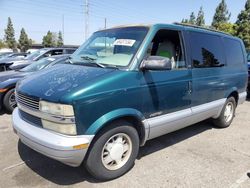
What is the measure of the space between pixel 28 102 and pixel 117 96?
45.1 inches

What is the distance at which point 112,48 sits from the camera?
3.65 metres

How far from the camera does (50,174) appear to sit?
331 cm

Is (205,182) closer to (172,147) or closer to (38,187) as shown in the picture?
(172,147)

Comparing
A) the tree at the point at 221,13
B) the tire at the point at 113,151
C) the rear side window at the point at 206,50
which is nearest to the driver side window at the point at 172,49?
the rear side window at the point at 206,50

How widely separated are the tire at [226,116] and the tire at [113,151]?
9.02ft

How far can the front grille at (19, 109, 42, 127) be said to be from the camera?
2.99 metres

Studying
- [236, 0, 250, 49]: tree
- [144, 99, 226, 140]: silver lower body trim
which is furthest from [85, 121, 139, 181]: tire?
[236, 0, 250, 49]: tree

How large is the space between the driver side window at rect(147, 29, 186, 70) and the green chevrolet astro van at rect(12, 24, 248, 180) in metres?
0.02

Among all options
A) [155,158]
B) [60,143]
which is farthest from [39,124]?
[155,158]

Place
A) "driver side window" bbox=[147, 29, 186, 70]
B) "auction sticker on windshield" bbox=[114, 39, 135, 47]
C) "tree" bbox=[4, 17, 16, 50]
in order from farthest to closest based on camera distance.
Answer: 1. "tree" bbox=[4, 17, 16, 50]
2. "driver side window" bbox=[147, 29, 186, 70]
3. "auction sticker on windshield" bbox=[114, 39, 135, 47]

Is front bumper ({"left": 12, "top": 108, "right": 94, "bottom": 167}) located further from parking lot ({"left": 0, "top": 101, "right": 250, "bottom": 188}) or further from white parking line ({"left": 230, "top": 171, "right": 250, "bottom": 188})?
white parking line ({"left": 230, "top": 171, "right": 250, "bottom": 188})

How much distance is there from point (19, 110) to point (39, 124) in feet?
2.28

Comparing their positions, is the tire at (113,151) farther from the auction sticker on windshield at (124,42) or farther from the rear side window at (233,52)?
the rear side window at (233,52)

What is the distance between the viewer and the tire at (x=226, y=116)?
5.32 metres
